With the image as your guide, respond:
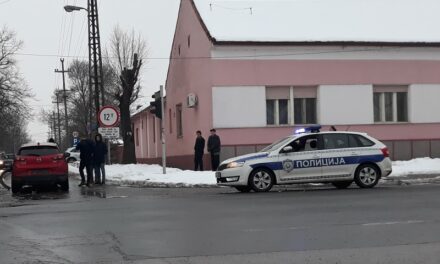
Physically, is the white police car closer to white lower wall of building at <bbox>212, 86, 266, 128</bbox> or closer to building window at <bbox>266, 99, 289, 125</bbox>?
white lower wall of building at <bbox>212, 86, 266, 128</bbox>

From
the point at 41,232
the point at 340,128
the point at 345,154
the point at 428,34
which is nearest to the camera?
the point at 41,232

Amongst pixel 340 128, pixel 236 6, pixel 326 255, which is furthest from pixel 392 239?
pixel 236 6

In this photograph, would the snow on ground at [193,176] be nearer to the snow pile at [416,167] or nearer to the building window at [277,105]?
the snow pile at [416,167]

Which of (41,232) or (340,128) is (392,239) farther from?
(340,128)

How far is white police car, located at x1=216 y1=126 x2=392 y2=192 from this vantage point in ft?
52.1

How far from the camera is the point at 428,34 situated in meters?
26.8

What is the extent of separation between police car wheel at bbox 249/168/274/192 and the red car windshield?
696 cm

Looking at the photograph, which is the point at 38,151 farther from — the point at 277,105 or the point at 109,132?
the point at 277,105

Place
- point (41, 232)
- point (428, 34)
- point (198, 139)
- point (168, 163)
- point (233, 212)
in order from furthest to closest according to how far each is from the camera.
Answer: point (168, 163) < point (428, 34) < point (198, 139) < point (233, 212) < point (41, 232)

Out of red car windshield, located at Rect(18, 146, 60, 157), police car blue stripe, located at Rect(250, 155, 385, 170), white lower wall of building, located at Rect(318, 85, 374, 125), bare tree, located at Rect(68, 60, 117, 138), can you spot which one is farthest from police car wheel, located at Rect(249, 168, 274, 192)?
bare tree, located at Rect(68, 60, 117, 138)

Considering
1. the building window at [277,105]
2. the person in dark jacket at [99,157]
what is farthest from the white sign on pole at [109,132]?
the building window at [277,105]

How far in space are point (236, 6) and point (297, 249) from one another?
20949mm

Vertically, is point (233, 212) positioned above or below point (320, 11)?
below

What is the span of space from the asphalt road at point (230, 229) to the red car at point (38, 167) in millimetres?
3680
